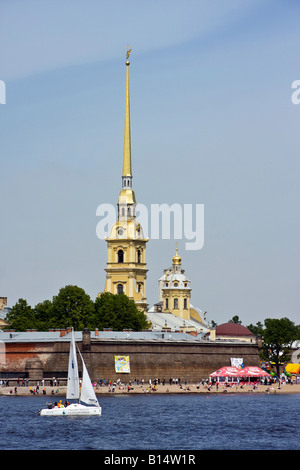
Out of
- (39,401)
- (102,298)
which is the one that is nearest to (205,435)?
(39,401)

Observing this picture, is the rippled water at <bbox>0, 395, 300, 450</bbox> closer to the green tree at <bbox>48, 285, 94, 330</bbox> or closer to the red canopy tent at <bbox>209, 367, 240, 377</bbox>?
the red canopy tent at <bbox>209, 367, 240, 377</bbox>

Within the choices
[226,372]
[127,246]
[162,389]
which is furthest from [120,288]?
[162,389]

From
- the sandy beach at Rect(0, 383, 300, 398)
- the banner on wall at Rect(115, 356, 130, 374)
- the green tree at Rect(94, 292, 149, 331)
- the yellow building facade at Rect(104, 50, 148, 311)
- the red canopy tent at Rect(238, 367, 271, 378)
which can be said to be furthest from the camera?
the yellow building facade at Rect(104, 50, 148, 311)

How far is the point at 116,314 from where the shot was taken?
157 metres

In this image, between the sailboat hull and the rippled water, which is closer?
the rippled water

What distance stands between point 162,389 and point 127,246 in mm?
57213

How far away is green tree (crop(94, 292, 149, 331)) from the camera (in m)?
156

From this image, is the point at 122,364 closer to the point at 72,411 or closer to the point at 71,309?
the point at 71,309

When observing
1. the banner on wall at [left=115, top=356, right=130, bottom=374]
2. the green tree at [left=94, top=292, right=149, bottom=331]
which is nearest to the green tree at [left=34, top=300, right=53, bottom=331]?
the green tree at [left=94, top=292, right=149, bottom=331]

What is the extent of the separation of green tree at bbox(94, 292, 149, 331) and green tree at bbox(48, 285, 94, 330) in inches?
67.6

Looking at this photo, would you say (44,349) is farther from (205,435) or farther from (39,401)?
(205,435)

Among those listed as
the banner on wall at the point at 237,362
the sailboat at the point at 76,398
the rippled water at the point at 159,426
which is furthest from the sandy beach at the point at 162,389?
the sailboat at the point at 76,398
